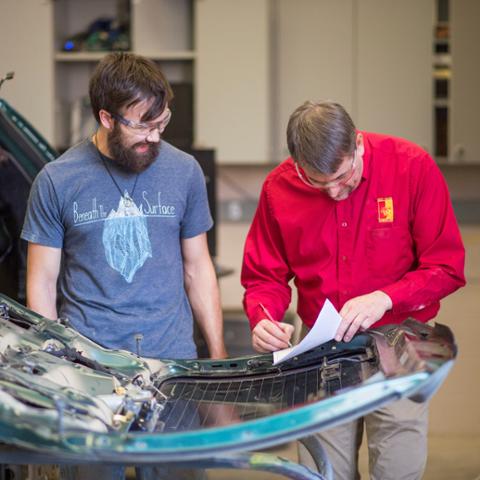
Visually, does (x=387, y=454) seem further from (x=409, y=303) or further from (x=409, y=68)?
(x=409, y=68)

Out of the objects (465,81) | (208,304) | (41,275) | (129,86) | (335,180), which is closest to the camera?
(335,180)

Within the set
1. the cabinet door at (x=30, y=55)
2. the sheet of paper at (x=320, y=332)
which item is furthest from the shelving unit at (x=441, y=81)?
the sheet of paper at (x=320, y=332)

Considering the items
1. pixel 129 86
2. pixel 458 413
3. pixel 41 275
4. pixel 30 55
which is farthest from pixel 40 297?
pixel 30 55

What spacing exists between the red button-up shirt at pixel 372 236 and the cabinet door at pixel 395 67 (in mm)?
2734

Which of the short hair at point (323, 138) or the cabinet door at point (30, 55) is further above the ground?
the cabinet door at point (30, 55)

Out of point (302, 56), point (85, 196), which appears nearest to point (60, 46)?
point (302, 56)

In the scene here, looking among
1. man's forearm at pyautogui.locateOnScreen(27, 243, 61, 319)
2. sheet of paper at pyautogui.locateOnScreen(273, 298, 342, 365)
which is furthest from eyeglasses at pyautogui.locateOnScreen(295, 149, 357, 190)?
man's forearm at pyautogui.locateOnScreen(27, 243, 61, 319)

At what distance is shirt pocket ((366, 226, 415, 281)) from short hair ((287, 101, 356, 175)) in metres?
0.23

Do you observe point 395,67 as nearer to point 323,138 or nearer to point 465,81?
point 465,81

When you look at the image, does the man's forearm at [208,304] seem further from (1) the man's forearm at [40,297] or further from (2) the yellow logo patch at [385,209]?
(2) the yellow logo patch at [385,209]

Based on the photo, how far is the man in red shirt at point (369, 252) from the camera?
1874mm

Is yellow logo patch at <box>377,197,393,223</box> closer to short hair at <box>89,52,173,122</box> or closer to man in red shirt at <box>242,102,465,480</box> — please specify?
man in red shirt at <box>242,102,465,480</box>

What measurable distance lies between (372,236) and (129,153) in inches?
20.9

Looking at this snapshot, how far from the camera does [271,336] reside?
1808 millimetres
